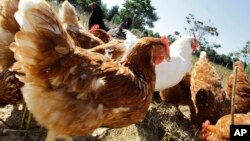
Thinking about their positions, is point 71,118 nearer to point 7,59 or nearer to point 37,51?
point 37,51

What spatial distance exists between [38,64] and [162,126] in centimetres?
240

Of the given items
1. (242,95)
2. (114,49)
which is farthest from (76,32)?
(242,95)

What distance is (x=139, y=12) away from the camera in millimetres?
39906

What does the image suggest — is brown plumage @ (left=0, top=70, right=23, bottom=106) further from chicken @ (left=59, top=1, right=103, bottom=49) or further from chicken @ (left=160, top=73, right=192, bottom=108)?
chicken @ (left=160, top=73, right=192, bottom=108)

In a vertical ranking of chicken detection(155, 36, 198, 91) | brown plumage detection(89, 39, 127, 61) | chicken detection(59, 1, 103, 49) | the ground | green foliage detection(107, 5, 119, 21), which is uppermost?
green foliage detection(107, 5, 119, 21)

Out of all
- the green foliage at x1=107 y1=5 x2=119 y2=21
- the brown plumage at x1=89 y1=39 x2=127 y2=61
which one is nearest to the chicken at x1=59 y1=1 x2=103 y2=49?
the brown plumage at x1=89 y1=39 x2=127 y2=61

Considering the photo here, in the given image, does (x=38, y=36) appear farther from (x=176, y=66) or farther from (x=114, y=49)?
(x=176, y=66)

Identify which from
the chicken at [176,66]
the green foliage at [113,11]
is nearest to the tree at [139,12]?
the green foliage at [113,11]

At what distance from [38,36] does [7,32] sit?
175 centimetres

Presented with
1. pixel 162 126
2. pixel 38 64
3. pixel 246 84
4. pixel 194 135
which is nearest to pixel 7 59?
pixel 38 64

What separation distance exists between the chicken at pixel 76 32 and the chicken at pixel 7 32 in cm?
73

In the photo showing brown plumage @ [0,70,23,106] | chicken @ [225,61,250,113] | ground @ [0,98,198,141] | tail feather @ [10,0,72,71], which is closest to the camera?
tail feather @ [10,0,72,71]

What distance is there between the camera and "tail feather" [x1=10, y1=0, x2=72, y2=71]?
8.67 feet

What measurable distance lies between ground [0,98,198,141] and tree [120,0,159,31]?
104 feet
